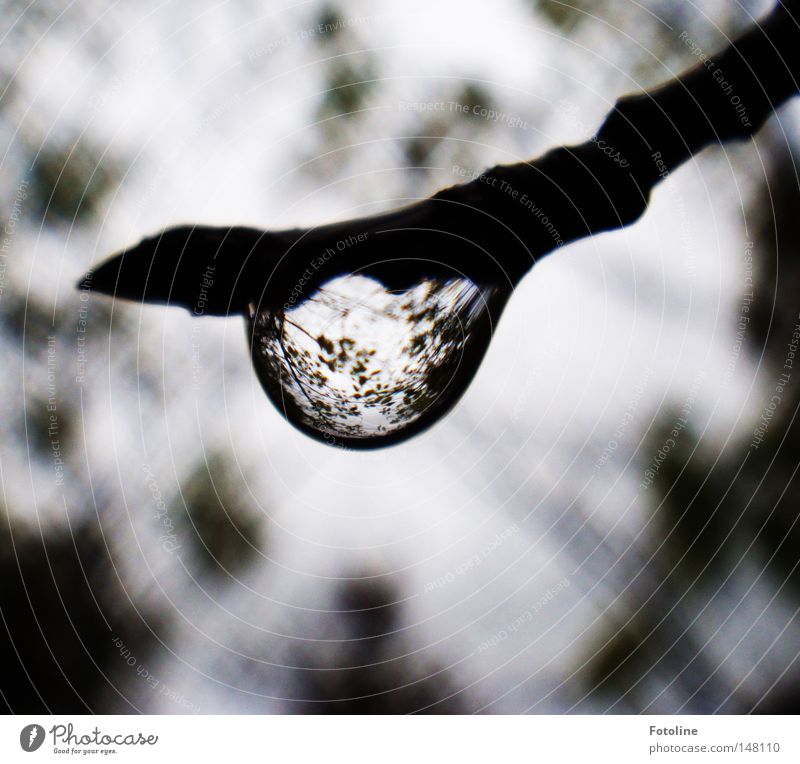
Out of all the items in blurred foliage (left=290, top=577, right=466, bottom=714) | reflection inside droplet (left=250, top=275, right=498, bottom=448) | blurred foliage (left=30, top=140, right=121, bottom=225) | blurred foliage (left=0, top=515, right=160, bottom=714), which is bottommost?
blurred foliage (left=290, top=577, right=466, bottom=714)

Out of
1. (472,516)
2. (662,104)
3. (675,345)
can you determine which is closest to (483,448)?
(472,516)

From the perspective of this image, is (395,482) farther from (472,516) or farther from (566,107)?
(566,107)

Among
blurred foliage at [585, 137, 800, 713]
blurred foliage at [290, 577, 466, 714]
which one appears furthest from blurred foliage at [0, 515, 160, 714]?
blurred foliage at [585, 137, 800, 713]

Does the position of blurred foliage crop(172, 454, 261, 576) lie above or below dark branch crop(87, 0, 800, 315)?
below

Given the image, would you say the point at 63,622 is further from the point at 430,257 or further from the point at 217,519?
the point at 430,257

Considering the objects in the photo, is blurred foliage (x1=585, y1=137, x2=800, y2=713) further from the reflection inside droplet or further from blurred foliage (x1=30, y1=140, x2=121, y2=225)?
blurred foliage (x1=30, y1=140, x2=121, y2=225)

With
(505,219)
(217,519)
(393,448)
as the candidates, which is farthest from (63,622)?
(505,219)
